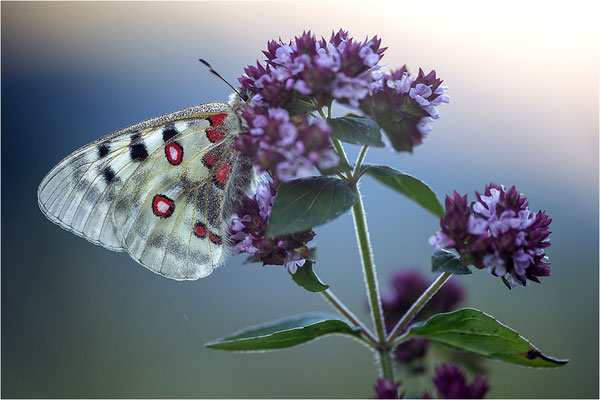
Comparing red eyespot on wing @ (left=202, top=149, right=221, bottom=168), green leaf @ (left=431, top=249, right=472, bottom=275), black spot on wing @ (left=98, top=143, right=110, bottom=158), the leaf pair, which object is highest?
black spot on wing @ (left=98, top=143, right=110, bottom=158)

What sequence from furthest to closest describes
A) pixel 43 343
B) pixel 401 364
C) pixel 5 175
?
pixel 5 175, pixel 43 343, pixel 401 364

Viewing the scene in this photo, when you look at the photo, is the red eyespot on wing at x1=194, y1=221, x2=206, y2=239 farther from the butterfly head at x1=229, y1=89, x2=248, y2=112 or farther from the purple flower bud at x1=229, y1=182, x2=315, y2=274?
the butterfly head at x1=229, y1=89, x2=248, y2=112

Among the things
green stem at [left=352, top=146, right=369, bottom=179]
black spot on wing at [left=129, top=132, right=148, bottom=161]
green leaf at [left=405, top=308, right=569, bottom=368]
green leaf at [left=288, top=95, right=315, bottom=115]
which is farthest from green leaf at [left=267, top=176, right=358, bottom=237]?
black spot on wing at [left=129, top=132, right=148, bottom=161]

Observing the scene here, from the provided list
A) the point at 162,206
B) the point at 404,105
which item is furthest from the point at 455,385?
the point at 162,206

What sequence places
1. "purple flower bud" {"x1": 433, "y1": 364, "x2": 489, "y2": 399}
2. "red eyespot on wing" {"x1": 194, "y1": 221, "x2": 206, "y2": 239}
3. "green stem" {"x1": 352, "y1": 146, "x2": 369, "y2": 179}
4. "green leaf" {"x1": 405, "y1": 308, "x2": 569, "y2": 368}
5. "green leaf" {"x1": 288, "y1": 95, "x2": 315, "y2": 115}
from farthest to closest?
"red eyespot on wing" {"x1": 194, "y1": 221, "x2": 206, "y2": 239}, "green stem" {"x1": 352, "y1": 146, "x2": 369, "y2": 179}, "green leaf" {"x1": 288, "y1": 95, "x2": 315, "y2": 115}, "green leaf" {"x1": 405, "y1": 308, "x2": 569, "y2": 368}, "purple flower bud" {"x1": 433, "y1": 364, "x2": 489, "y2": 399}

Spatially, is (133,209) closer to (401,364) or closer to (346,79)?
(346,79)

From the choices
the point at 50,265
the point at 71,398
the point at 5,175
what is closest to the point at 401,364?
the point at 71,398
